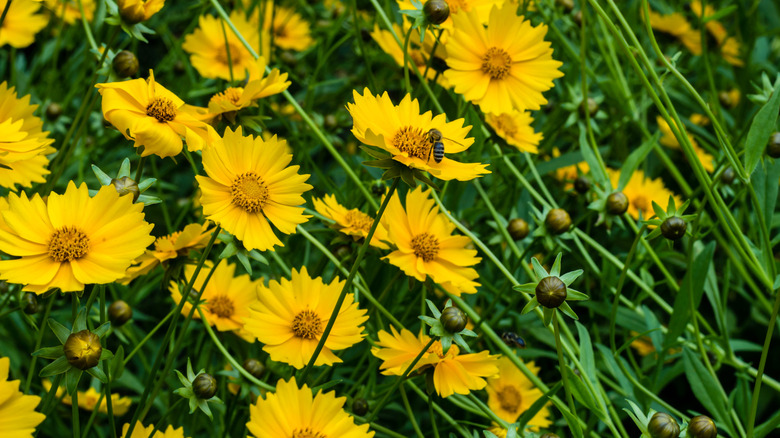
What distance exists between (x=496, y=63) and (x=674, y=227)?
0.31m

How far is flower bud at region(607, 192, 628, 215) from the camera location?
1.01 meters

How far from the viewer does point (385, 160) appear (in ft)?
2.24

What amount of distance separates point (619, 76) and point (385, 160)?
0.72m

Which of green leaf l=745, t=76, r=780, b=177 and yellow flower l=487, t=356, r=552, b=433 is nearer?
green leaf l=745, t=76, r=780, b=177

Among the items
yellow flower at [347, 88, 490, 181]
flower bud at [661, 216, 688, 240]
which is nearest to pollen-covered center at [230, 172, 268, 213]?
yellow flower at [347, 88, 490, 181]

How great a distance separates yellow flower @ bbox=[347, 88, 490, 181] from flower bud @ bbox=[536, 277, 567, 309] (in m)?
0.11

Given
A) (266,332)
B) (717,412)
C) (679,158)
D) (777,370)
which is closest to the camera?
(266,332)

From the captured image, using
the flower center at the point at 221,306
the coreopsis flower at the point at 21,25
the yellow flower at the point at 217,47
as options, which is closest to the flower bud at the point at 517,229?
the flower center at the point at 221,306

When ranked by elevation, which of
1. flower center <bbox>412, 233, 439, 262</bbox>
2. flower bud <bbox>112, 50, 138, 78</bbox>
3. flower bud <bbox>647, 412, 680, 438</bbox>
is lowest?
flower bud <bbox>647, 412, 680, 438</bbox>

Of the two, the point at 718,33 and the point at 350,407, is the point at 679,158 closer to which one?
the point at 718,33

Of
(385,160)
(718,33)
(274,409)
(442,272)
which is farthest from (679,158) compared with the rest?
(274,409)

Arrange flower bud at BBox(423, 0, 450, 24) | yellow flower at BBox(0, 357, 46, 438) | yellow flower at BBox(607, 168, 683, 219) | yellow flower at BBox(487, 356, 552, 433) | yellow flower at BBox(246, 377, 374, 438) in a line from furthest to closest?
yellow flower at BBox(607, 168, 683, 219)
yellow flower at BBox(487, 356, 552, 433)
flower bud at BBox(423, 0, 450, 24)
yellow flower at BBox(246, 377, 374, 438)
yellow flower at BBox(0, 357, 46, 438)

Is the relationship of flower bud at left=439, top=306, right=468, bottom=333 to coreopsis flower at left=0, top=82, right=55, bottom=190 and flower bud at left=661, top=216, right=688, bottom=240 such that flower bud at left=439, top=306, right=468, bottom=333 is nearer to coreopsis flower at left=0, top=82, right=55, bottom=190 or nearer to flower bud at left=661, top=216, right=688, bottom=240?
flower bud at left=661, top=216, right=688, bottom=240

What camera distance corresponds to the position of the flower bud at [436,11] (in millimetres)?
902
